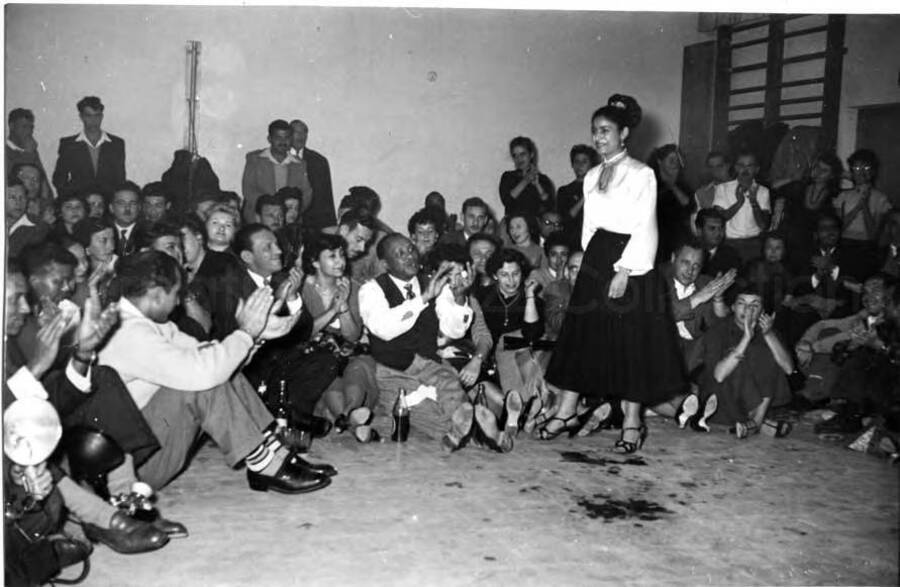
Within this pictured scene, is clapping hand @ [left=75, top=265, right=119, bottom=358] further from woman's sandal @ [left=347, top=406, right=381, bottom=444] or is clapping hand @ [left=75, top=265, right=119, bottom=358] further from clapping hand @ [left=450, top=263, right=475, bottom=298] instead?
clapping hand @ [left=450, top=263, right=475, bottom=298]

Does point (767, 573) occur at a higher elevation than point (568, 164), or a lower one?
lower

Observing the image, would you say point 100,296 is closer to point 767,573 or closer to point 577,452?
point 577,452

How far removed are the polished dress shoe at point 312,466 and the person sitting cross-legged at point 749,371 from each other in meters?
1.99

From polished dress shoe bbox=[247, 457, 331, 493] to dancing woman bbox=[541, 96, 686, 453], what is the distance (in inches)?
48.7

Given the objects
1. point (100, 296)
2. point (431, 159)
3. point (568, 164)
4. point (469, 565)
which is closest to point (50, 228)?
point (100, 296)

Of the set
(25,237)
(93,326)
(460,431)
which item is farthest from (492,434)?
(25,237)

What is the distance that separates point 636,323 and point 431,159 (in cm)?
283

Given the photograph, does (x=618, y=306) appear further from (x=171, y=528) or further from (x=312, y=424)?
(x=171, y=528)

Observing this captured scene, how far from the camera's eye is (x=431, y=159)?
20.5 ft

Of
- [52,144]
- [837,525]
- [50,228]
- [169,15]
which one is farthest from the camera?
[169,15]

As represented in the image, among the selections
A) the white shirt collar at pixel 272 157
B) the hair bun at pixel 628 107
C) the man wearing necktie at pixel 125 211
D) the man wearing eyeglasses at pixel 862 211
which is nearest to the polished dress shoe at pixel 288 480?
the man wearing necktie at pixel 125 211

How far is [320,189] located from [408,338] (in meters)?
2.10

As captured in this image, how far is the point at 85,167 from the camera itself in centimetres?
Result: 468

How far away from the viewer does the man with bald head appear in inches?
228
